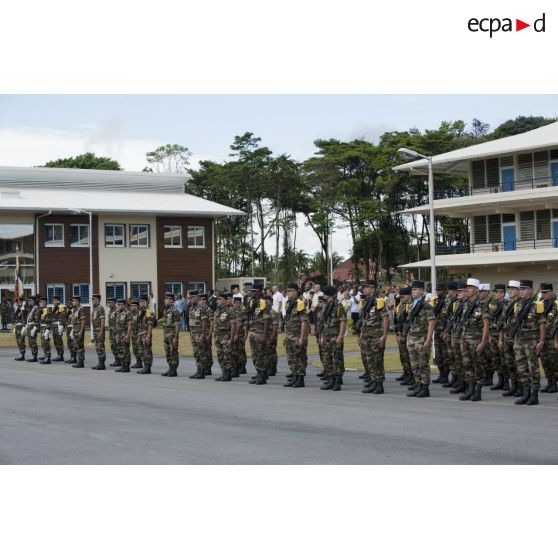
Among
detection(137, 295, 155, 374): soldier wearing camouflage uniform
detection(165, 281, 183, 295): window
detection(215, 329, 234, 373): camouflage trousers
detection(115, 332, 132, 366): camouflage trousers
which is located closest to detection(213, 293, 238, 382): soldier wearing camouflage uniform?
detection(215, 329, 234, 373): camouflage trousers

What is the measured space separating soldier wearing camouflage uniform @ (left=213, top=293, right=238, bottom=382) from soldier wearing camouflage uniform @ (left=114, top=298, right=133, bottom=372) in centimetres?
323

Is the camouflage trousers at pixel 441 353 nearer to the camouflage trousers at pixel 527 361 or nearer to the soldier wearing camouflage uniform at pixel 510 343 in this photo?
the soldier wearing camouflage uniform at pixel 510 343

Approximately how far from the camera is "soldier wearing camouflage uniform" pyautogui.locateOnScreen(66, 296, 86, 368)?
23562 mm

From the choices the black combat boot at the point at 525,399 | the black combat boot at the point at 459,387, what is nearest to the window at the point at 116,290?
the black combat boot at the point at 459,387

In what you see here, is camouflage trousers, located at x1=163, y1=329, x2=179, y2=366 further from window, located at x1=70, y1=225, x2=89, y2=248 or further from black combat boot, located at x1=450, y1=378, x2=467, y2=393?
window, located at x1=70, y1=225, x2=89, y2=248

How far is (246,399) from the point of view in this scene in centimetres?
1553

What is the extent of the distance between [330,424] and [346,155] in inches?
1820

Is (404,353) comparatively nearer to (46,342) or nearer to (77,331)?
(77,331)

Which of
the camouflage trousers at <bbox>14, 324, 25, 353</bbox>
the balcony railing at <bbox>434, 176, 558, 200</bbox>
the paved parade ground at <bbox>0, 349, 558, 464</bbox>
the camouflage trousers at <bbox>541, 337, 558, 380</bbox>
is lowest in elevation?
the paved parade ground at <bbox>0, 349, 558, 464</bbox>

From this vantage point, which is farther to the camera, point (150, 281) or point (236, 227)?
point (236, 227)

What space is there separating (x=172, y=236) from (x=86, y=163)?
612 inches

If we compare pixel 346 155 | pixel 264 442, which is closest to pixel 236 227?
pixel 346 155

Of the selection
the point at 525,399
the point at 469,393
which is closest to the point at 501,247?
the point at 469,393

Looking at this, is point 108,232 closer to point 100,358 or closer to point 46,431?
point 100,358
